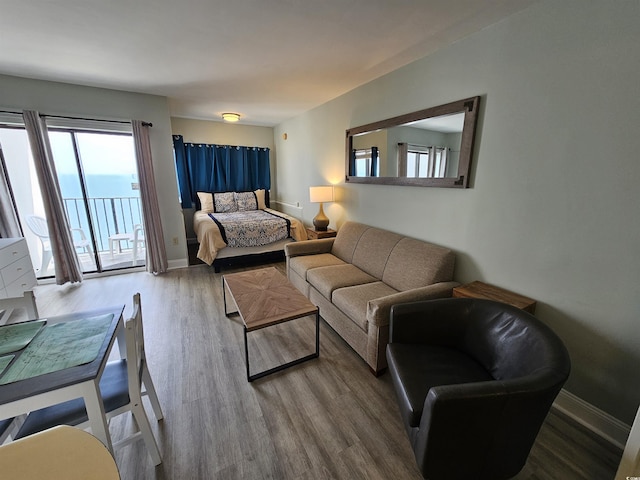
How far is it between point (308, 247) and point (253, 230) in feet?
3.81

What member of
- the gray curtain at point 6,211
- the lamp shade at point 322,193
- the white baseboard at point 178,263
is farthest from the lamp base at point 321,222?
the gray curtain at point 6,211

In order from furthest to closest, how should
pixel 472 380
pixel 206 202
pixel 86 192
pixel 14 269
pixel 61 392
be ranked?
pixel 206 202 < pixel 86 192 < pixel 14 269 < pixel 472 380 < pixel 61 392

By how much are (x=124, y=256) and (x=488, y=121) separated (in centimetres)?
506

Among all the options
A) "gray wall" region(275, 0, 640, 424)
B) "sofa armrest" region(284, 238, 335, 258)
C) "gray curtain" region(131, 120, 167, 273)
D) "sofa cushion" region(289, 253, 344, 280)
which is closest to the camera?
"gray wall" region(275, 0, 640, 424)

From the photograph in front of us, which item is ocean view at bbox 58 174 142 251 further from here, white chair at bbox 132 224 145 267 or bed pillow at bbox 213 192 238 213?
bed pillow at bbox 213 192 238 213

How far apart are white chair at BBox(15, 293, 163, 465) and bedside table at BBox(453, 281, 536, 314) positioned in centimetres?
191

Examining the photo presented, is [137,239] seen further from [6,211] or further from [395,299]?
[395,299]

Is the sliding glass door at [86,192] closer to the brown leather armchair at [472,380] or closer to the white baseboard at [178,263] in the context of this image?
the white baseboard at [178,263]

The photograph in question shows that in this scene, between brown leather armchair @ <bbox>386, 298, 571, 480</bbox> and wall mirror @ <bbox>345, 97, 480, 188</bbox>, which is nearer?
brown leather armchair @ <bbox>386, 298, 571, 480</bbox>

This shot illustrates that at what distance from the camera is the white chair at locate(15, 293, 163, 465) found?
3.46ft

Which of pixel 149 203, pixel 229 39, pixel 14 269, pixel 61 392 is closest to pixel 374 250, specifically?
pixel 229 39

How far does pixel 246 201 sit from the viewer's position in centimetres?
548

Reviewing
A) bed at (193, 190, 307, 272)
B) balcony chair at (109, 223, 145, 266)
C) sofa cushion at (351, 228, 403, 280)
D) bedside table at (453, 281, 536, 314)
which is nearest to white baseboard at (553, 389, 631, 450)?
bedside table at (453, 281, 536, 314)

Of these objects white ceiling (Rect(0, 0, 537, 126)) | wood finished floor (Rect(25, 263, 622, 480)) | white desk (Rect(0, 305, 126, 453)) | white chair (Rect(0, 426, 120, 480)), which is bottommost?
wood finished floor (Rect(25, 263, 622, 480))
